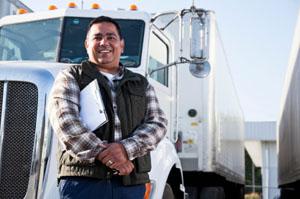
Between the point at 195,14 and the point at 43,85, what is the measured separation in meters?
1.89

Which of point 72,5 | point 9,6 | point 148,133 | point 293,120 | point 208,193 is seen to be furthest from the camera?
point 293,120

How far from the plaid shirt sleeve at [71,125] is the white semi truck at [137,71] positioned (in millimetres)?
779

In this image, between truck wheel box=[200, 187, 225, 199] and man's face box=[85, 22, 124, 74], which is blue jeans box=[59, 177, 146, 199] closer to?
man's face box=[85, 22, 124, 74]

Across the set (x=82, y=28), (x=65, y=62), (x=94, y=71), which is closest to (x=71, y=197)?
(x=94, y=71)

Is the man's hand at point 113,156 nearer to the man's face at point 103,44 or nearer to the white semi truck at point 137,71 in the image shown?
the man's face at point 103,44

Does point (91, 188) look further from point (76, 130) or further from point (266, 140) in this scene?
point (266, 140)

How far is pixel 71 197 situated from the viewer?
2213mm

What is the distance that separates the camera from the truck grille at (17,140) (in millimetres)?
2992

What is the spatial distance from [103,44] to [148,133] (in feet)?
1.87

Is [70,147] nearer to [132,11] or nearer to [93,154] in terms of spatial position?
[93,154]

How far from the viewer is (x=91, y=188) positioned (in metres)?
2.22

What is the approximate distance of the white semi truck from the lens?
3.02 meters

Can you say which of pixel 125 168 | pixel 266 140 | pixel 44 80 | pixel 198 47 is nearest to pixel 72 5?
pixel 198 47

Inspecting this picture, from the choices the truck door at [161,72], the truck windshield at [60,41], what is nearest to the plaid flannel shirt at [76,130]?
the truck windshield at [60,41]
